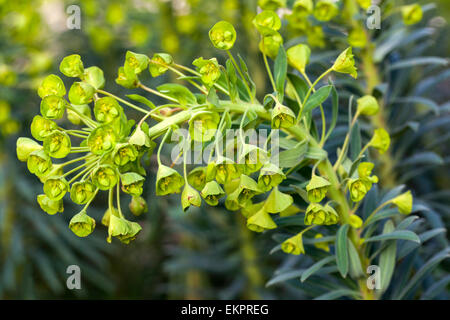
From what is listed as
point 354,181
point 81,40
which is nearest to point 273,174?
point 354,181

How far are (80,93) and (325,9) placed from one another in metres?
0.48

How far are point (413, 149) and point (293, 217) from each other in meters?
0.58

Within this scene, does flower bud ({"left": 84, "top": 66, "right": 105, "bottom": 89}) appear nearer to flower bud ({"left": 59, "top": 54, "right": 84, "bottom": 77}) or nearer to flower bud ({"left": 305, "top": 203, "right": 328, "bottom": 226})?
flower bud ({"left": 59, "top": 54, "right": 84, "bottom": 77})

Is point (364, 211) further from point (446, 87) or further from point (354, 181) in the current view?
point (446, 87)

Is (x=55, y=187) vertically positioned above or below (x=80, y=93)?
below

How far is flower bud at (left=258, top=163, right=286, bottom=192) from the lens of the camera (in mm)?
525

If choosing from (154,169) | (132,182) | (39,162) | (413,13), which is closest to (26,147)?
(39,162)

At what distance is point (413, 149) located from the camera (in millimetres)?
1143

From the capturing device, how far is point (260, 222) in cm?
61

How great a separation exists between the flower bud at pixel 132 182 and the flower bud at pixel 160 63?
0.15 metres

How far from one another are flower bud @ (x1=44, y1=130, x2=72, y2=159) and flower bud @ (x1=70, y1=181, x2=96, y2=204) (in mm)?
40

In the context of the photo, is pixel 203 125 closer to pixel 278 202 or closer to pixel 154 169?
pixel 278 202

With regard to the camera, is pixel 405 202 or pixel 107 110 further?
pixel 405 202

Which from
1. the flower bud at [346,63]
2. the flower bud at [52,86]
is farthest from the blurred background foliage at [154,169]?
the flower bud at [52,86]
